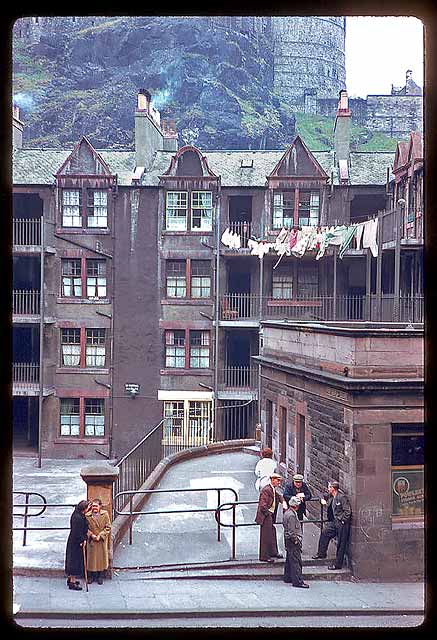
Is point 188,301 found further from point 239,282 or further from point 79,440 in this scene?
point 79,440

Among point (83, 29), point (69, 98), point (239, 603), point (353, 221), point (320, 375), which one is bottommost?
point (239, 603)

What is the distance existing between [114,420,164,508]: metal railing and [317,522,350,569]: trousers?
176 inches

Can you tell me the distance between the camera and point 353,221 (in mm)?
35406

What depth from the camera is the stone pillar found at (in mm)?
14055

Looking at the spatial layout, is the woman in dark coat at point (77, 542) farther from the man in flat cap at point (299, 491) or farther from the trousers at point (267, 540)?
the man in flat cap at point (299, 491)

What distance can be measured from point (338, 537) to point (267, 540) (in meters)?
1.26

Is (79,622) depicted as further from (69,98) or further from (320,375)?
(69,98)

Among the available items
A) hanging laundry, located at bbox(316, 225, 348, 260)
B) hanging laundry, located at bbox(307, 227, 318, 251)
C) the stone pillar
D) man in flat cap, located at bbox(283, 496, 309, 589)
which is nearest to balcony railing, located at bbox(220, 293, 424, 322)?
hanging laundry, located at bbox(307, 227, 318, 251)

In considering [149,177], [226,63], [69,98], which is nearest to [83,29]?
[69,98]

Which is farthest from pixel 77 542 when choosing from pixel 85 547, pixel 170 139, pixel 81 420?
pixel 170 139

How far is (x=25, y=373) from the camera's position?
34.4m

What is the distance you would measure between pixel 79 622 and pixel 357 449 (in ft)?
18.5

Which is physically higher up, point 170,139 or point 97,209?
point 170,139

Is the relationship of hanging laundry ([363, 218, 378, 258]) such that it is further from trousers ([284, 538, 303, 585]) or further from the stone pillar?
the stone pillar
